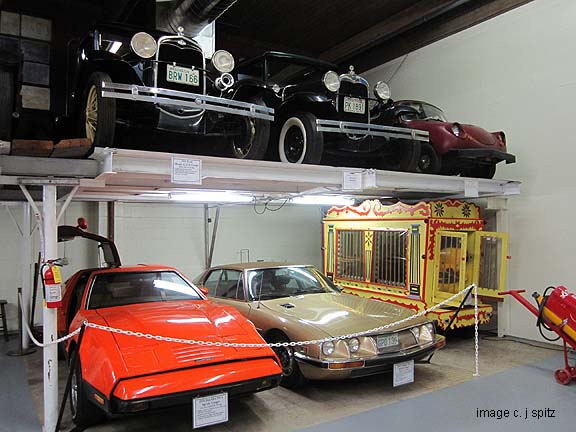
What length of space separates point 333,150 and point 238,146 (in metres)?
1.18

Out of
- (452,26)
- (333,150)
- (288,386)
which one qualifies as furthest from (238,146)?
(452,26)

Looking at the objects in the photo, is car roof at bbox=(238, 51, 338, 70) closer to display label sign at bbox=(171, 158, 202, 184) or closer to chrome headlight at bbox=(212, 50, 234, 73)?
chrome headlight at bbox=(212, 50, 234, 73)

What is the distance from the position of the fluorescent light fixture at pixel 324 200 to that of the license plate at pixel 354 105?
193 centimetres

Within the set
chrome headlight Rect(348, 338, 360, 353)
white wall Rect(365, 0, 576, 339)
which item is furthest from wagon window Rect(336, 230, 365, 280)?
chrome headlight Rect(348, 338, 360, 353)

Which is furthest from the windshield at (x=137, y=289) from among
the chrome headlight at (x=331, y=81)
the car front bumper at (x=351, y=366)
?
the chrome headlight at (x=331, y=81)

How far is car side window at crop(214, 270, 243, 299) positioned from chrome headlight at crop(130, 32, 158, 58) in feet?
8.73

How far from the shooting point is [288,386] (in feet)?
14.7

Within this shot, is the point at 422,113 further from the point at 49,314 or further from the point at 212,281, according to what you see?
the point at 49,314

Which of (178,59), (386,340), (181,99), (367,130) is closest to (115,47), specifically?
(178,59)

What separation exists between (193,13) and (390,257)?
4.43 meters

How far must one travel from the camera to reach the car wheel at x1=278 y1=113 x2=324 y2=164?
4699 mm

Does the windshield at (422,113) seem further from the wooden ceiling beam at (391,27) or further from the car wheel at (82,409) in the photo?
the car wheel at (82,409)

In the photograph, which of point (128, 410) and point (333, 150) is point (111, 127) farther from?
point (333, 150)

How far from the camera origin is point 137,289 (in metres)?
4.47
